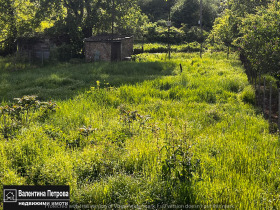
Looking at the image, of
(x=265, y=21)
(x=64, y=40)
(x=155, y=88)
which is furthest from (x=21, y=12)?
(x=265, y=21)

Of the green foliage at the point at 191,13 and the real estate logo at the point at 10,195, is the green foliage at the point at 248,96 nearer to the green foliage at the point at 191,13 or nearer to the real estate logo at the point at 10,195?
the real estate logo at the point at 10,195

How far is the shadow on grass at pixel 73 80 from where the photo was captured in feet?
44.6

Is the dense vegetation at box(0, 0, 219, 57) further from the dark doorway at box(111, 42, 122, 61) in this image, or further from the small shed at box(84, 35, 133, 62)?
the dark doorway at box(111, 42, 122, 61)

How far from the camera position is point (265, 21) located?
470 inches

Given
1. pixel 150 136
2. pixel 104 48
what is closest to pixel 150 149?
pixel 150 136

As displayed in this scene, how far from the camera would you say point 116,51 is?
87.0 ft

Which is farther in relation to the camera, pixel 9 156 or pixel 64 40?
pixel 64 40

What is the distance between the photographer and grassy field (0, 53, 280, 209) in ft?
16.8

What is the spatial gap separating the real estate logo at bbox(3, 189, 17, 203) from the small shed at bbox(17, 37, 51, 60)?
22.9 meters

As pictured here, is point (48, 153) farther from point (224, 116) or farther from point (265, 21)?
point (265, 21)

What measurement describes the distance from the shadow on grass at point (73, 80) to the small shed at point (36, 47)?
5602 mm

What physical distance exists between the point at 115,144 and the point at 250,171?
130 inches

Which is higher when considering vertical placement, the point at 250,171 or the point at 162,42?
the point at 162,42

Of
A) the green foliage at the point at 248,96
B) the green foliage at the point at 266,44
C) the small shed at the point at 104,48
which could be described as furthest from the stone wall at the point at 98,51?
the green foliage at the point at 248,96
